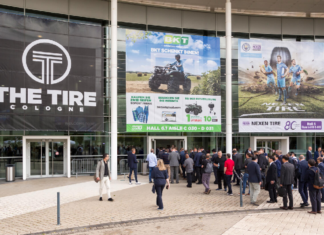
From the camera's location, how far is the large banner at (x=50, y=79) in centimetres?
1656

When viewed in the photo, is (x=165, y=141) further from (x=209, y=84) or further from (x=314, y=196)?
(x=314, y=196)

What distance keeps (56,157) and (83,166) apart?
65.6 inches

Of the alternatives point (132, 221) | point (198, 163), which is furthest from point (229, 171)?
point (132, 221)

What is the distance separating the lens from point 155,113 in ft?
63.7

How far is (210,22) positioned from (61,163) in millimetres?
13539

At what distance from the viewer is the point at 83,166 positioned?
62.5 feet

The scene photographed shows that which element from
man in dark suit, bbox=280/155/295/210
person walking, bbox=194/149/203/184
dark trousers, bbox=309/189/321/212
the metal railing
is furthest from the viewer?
the metal railing

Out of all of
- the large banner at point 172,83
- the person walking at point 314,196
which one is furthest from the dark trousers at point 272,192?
the large banner at point 172,83

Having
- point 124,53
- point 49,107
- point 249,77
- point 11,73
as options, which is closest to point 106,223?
point 49,107

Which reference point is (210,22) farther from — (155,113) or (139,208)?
(139,208)

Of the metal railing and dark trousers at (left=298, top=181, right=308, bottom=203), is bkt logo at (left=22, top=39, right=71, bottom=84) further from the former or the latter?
dark trousers at (left=298, top=181, right=308, bottom=203)

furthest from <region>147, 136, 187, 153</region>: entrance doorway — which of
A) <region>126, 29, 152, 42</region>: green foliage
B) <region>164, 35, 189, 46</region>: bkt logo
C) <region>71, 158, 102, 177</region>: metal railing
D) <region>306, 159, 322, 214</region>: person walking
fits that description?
<region>306, 159, 322, 214</region>: person walking

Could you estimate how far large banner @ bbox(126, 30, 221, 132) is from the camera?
1931 cm

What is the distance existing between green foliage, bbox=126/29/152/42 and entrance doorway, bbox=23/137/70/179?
7138 mm
